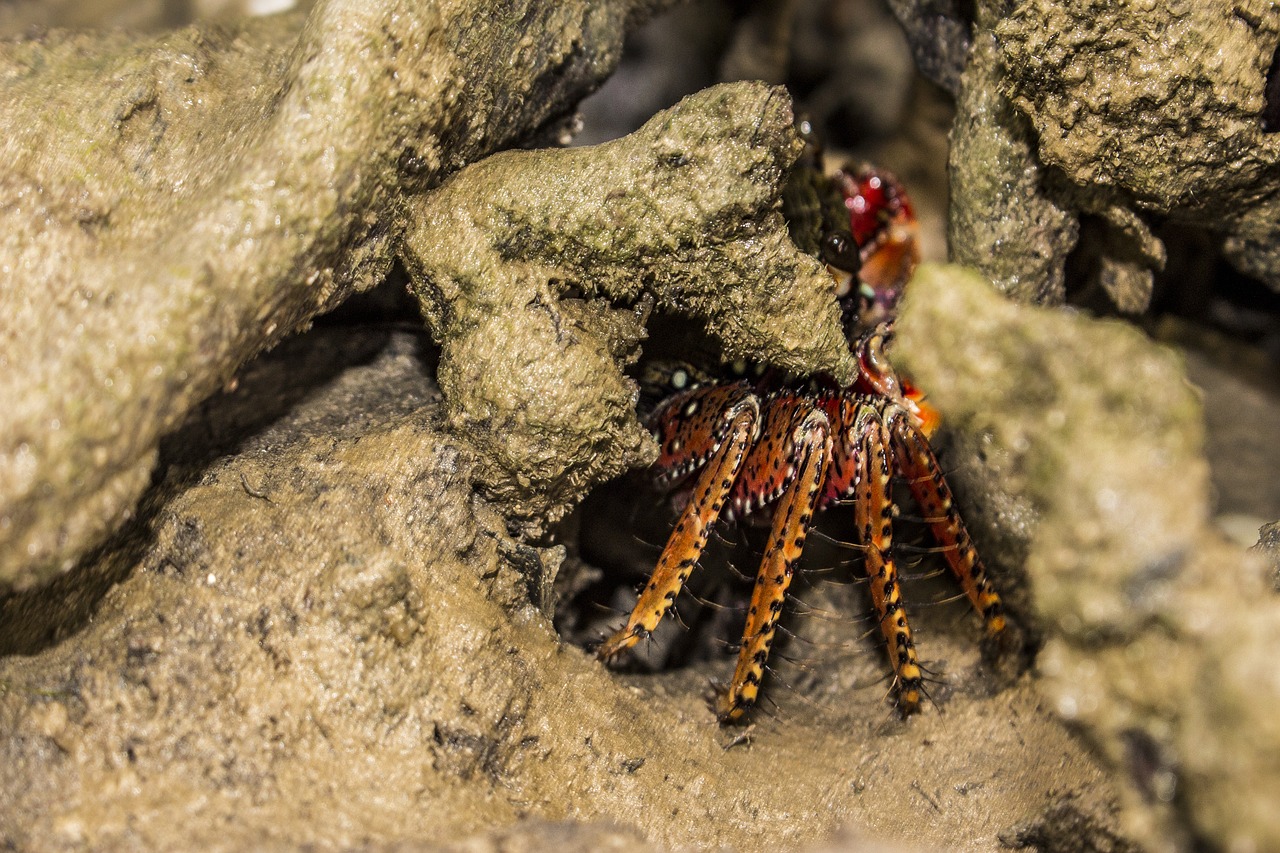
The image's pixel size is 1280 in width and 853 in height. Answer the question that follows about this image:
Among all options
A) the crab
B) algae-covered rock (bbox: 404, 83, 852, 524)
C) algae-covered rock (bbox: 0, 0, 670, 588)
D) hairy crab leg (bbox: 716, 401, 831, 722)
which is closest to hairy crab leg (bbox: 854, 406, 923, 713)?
the crab

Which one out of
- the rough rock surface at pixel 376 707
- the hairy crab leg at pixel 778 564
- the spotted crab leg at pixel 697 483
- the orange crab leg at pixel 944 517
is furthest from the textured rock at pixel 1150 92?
the rough rock surface at pixel 376 707

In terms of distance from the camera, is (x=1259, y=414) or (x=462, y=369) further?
(x=1259, y=414)

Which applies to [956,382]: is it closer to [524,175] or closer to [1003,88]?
[524,175]

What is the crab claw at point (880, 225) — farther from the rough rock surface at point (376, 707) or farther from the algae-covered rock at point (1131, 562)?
the algae-covered rock at point (1131, 562)

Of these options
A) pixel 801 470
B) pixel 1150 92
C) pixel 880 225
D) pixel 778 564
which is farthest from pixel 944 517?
pixel 880 225

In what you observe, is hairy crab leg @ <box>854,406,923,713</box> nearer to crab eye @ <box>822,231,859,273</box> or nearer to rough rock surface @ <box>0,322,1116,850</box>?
rough rock surface @ <box>0,322,1116,850</box>

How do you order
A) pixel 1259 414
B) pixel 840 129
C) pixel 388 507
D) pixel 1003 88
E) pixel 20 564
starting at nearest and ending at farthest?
1. pixel 20 564
2. pixel 388 507
3. pixel 1003 88
4. pixel 1259 414
5. pixel 840 129

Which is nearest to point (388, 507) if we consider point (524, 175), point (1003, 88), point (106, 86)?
point (524, 175)
